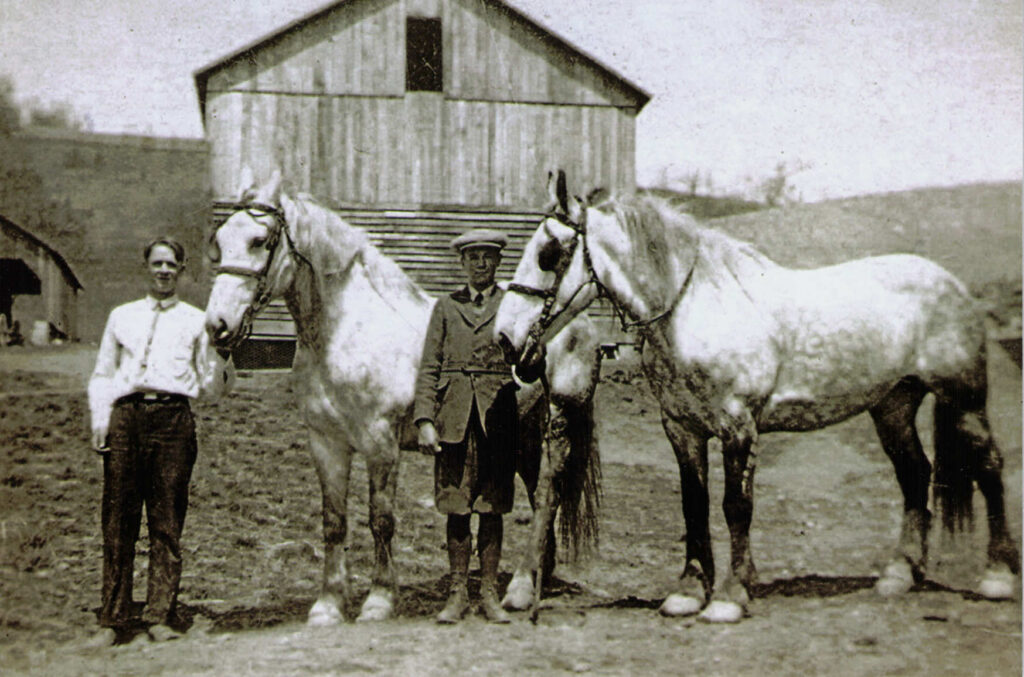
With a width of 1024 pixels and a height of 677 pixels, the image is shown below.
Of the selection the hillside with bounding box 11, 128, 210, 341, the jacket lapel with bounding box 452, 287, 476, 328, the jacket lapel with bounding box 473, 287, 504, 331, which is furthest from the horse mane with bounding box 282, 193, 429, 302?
the hillside with bounding box 11, 128, 210, 341

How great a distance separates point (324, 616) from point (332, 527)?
415mm

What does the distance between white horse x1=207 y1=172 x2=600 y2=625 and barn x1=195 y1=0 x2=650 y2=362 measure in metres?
4.32

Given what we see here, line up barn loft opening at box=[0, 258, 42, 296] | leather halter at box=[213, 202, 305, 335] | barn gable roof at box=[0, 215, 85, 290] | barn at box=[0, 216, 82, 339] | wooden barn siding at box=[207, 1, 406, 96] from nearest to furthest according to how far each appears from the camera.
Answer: leather halter at box=[213, 202, 305, 335]
barn gable roof at box=[0, 215, 85, 290]
barn at box=[0, 216, 82, 339]
barn loft opening at box=[0, 258, 42, 296]
wooden barn siding at box=[207, 1, 406, 96]

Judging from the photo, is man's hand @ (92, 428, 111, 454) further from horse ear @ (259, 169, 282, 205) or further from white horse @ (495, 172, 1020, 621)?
white horse @ (495, 172, 1020, 621)

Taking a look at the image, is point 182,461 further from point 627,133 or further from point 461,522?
point 627,133

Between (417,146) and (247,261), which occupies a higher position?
(417,146)

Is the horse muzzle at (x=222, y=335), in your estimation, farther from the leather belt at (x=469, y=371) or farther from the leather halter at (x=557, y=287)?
the leather halter at (x=557, y=287)

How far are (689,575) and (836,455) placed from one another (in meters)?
3.82

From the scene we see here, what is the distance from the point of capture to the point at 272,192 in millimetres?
4445

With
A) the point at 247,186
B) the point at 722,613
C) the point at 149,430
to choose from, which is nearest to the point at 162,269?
the point at 247,186

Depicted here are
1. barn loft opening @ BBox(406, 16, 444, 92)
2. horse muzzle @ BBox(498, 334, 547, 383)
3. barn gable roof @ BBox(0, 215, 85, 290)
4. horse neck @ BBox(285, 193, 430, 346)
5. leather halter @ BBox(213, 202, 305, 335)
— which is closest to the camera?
leather halter @ BBox(213, 202, 305, 335)

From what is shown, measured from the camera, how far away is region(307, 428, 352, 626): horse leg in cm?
446

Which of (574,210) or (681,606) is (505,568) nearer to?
(681,606)

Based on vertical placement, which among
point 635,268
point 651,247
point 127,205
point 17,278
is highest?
point 127,205
